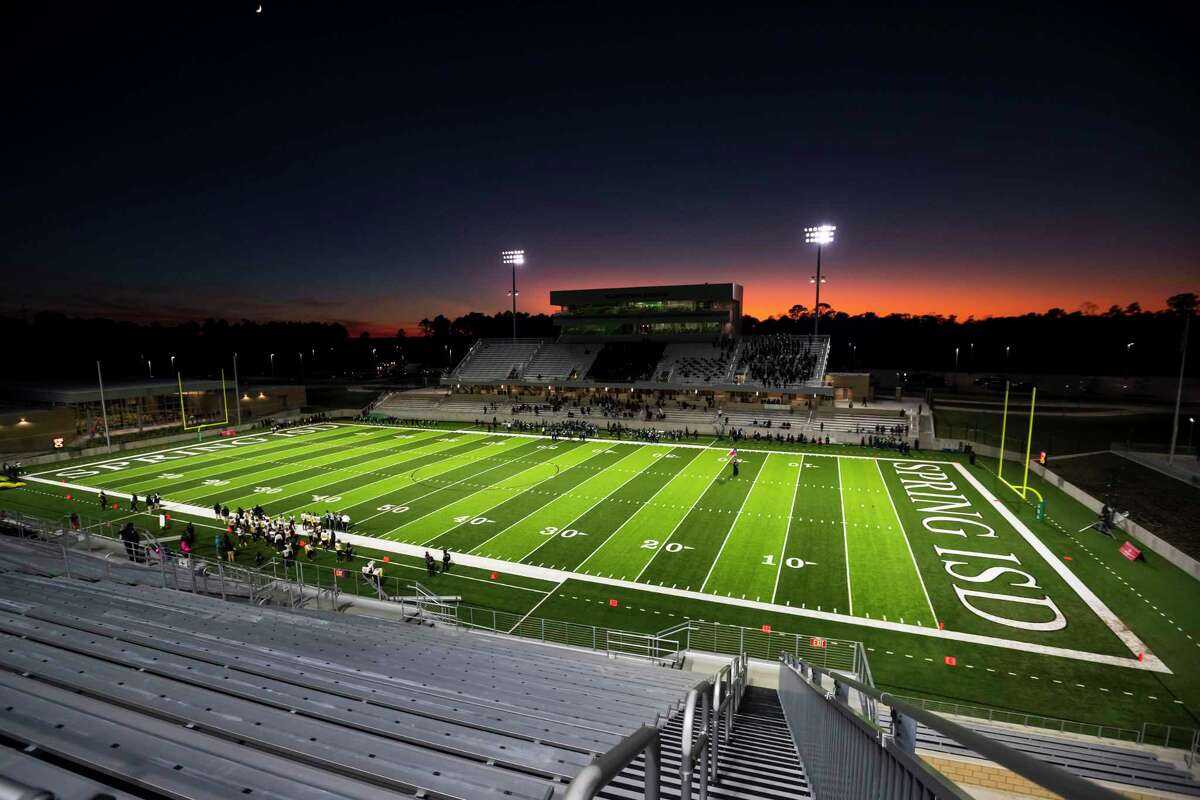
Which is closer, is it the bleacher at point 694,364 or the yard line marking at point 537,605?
the yard line marking at point 537,605

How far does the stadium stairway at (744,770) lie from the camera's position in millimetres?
4094

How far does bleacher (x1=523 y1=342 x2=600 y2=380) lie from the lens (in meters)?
58.1

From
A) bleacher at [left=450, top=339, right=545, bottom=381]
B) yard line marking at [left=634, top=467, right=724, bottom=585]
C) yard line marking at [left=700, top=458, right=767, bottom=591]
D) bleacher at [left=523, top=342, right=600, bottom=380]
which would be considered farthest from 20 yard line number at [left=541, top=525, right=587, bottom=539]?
bleacher at [left=450, top=339, right=545, bottom=381]

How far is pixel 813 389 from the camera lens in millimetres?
46781

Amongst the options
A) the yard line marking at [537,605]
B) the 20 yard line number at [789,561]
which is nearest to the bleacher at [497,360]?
the 20 yard line number at [789,561]

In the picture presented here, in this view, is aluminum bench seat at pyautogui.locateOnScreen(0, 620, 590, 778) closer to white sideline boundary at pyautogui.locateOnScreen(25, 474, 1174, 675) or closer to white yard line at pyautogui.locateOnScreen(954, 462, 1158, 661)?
white sideline boundary at pyautogui.locateOnScreen(25, 474, 1174, 675)

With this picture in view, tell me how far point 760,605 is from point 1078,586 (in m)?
10.2

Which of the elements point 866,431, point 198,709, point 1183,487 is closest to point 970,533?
point 1183,487

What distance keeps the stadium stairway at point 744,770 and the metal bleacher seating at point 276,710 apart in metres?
0.29

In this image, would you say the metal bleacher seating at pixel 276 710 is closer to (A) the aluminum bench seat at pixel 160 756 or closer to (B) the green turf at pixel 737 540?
(A) the aluminum bench seat at pixel 160 756

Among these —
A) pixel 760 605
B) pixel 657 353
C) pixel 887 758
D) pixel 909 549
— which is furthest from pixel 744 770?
pixel 657 353

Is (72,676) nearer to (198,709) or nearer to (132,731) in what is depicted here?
(198,709)

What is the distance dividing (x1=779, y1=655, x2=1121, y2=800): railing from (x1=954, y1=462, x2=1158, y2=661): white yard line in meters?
14.4

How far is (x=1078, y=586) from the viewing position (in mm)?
17906
